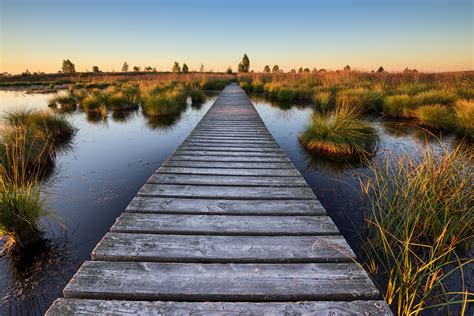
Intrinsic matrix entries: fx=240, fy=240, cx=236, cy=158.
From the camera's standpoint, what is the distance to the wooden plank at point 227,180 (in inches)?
109

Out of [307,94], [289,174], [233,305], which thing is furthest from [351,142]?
[307,94]

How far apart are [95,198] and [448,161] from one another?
437 cm

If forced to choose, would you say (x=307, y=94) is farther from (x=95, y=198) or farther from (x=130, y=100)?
(x=95, y=198)

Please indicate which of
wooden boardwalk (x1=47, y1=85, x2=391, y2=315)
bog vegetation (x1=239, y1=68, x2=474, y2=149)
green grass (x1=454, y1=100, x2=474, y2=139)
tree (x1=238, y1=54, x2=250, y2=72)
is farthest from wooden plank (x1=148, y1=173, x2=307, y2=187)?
tree (x1=238, y1=54, x2=250, y2=72)

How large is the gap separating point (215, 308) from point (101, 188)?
11.0 feet

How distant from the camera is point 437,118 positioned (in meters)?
6.77

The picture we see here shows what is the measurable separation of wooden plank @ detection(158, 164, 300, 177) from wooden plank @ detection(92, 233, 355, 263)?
1.32 metres

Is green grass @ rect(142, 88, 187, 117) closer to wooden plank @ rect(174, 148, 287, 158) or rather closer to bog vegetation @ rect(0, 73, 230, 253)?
bog vegetation @ rect(0, 73, 230, 253)

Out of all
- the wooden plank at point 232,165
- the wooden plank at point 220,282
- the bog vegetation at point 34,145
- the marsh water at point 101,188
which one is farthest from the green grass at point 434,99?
the wooden plank at point 220,282

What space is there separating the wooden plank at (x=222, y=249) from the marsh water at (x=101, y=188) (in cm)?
83

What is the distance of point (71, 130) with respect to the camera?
7.05m

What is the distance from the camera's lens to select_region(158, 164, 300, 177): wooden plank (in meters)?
3.08

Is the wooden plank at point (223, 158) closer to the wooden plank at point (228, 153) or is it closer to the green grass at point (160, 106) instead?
the wooden plank at point (228, 153)

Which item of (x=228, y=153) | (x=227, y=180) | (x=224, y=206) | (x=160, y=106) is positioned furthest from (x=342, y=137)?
(x=160, y=106)
